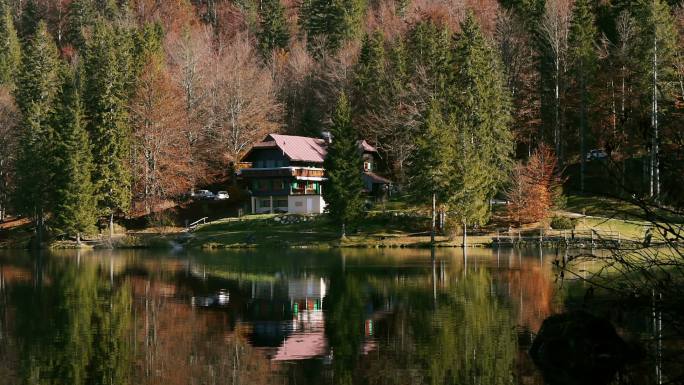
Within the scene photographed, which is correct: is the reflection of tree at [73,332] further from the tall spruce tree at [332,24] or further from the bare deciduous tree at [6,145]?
the tall spruce tree at [332,24]

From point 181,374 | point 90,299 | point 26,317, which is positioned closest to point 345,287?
point 90,299

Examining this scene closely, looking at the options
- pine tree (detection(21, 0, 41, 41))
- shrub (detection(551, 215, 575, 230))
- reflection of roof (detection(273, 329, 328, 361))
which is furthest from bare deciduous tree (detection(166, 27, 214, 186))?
reflection of roof (detection(273, 329, 328, 361))

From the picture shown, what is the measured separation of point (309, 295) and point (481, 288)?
7.94m

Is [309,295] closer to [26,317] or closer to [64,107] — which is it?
[26,317]

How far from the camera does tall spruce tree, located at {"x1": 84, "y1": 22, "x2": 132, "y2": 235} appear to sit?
264 ft

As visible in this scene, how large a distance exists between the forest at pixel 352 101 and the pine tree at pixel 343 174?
1.54 feet

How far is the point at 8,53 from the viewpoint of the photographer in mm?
112062

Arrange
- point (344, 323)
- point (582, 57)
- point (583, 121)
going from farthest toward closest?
1. point (582, 57)
2. point (583, 121)
3. point (344, 323)

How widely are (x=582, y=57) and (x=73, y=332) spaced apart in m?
62.6

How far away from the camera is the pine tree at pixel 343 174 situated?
70.1 metres

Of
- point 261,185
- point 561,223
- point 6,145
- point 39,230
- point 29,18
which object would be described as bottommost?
point 39,230

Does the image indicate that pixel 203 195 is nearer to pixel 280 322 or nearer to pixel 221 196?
pixel 221 196

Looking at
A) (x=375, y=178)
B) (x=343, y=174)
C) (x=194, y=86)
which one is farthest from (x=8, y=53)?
(x=343, y=174)

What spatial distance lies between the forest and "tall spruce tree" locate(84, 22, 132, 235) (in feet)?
0.51
